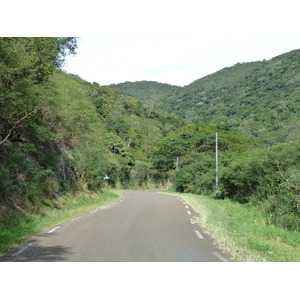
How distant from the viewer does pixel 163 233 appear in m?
10.7

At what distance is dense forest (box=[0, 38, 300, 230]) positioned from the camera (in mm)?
13070

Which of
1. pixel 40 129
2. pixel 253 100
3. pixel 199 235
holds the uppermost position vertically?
pixel 253 100

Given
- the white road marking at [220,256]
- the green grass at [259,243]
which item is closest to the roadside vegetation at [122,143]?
the green grass at [259,243]

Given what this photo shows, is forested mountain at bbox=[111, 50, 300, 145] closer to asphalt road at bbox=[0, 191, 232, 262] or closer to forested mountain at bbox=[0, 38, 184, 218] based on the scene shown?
forested mountain at bbox=[0, 38, 184, 218]

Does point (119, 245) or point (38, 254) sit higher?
point (38, 254)

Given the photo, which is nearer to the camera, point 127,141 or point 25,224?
point 25,224

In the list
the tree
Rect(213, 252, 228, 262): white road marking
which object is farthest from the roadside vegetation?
Rect(213, 252, 228, 262): white road marking

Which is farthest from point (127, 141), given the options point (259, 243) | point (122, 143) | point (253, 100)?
point (259, 243)

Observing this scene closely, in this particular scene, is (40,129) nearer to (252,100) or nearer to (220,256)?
(220,256)

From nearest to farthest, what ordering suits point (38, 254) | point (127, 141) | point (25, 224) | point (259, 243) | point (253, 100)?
point (38, 254) → point (259, 243) → point (25, 224) → point (127, 141) → point (253, 100)

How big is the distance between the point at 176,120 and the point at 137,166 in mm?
47207

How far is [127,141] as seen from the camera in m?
83.4

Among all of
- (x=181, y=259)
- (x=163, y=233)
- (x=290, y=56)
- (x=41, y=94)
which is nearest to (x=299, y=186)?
(x=163, y=233)

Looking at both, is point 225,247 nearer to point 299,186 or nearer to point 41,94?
point 299,186
